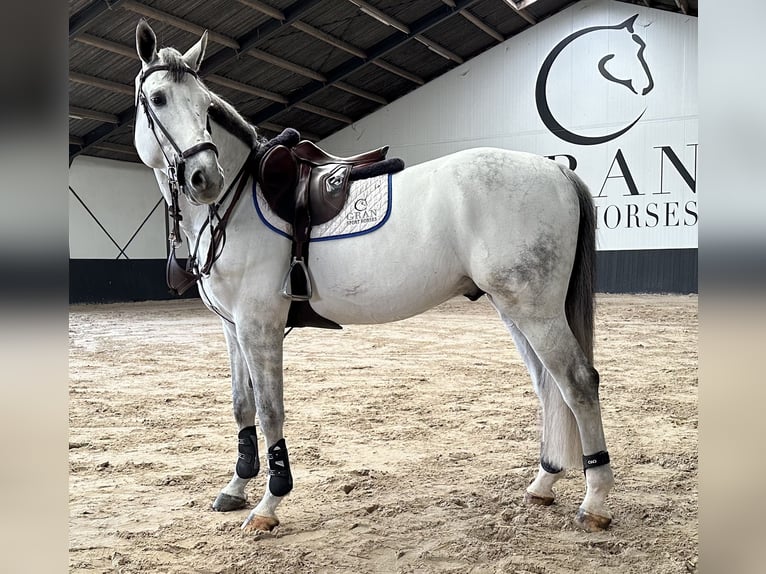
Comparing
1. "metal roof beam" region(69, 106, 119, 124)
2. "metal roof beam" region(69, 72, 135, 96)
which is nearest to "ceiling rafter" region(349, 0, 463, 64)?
"metal roof beam" region(69, 72, 135, 96)

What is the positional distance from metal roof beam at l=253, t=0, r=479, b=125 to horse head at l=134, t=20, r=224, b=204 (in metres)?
11.4

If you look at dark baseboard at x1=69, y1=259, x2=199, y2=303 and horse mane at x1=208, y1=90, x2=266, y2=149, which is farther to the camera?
dark baseboard at x1=69, y1=259, x2=199, y2=303

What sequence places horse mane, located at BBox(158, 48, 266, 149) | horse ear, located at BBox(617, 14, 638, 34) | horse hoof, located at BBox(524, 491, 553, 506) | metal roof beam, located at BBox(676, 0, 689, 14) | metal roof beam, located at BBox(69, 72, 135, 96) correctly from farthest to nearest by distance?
horse ear, located at BBox(617, 14, 638, 34) < metal roof beam, located at BBox(676, 0, 689, 14) < metal roof beam, located at BBox(69, 72, 135, 96) < horse hoof, located at BBox(524, 491, 553, 506) < horse mane, located at BBox(158, 48, 266, 149)

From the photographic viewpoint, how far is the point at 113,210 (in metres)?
13.4

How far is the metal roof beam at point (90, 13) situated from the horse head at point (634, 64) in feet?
33.6

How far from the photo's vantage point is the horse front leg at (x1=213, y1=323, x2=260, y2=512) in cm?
260

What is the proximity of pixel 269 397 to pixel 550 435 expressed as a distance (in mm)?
1189

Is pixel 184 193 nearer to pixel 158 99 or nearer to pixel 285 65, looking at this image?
pixel 158 99

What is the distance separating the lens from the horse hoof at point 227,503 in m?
2.56

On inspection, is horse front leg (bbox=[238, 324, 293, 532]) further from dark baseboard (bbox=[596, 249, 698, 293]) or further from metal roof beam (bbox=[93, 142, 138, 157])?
metal roof beam (bbox=[93, 142, 138, 157])

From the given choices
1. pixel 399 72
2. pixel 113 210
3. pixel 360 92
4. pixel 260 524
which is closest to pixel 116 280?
pixel 113 210

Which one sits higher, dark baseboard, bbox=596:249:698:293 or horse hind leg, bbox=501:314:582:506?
dark baseboard, bbox=596:249:698:293

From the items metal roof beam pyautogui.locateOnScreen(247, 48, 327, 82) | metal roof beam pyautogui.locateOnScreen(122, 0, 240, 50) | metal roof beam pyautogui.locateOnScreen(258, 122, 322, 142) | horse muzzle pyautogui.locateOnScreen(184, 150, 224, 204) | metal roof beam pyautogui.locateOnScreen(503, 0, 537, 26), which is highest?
metal roof beam pyautogui.locateOnScreen(503, 0, 537, 26)
